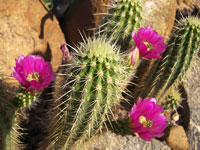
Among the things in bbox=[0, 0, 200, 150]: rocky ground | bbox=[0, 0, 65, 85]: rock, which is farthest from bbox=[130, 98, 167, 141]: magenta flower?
bbox=[0, 0, 65, 85]: rock

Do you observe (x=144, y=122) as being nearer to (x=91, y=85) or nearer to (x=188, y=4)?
(x=91, y=85)

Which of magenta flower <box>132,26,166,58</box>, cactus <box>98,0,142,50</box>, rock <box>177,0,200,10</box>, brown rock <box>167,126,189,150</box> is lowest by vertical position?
brown rock <box>167,126,189,150</box>

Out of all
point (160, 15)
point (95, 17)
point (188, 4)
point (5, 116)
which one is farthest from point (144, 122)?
point (188, 4)

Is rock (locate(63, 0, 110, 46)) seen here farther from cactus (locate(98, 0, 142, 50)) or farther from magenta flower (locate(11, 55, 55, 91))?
magenta flower (locate(11, 55, 55, 91))

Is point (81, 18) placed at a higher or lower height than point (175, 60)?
higher

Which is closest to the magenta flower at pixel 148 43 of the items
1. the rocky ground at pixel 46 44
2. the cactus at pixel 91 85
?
the rocky ground at pixel 46 44

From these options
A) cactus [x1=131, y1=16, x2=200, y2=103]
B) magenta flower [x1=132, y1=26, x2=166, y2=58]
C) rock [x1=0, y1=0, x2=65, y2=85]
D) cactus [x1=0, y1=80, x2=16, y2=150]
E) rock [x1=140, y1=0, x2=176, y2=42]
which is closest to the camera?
cactus [x1=0, y1=80, x2=16, y2=150]
